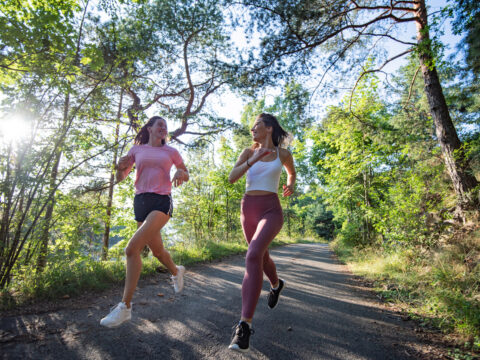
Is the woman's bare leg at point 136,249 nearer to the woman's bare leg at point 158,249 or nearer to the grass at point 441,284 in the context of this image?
the woman's bare leg at point 158,249

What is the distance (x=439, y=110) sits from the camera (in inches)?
215

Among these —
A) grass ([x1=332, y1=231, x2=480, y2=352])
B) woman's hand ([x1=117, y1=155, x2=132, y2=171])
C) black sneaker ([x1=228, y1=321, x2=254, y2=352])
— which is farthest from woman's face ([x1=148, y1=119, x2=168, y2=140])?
grass ([x1=332, y1=231, x2=480, y2=352])

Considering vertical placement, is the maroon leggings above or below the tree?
below

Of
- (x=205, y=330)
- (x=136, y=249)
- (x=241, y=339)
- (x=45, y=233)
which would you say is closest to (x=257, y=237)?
(x=241, y=339)

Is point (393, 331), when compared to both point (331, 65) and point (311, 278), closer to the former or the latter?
point (311, 278)

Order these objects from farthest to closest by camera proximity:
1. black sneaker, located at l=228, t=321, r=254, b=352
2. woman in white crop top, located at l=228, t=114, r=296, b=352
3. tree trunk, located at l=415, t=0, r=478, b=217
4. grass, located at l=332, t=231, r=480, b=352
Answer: tree trunk, located at l=415, t=0, r=478, b=217 < grass, located at l=332, t=231, r=480, b=352 < woman in white crop top, located at l=228, t=114, r=296, b=352 < black sneaker, located at l=228, t=321, r=254, b=352

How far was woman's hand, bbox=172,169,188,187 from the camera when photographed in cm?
283

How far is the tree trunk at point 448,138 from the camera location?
190 inches

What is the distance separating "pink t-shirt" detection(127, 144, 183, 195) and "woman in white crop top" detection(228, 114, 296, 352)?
791 mm

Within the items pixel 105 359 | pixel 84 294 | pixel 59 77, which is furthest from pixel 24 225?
pixel 105 359

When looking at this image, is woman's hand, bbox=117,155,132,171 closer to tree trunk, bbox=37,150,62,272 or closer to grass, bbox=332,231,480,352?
tree trunk, bbox=37,150,62,272

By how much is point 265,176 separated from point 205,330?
1678 mm

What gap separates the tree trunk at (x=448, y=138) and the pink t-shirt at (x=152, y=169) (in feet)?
17.7

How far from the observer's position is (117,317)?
215cm
